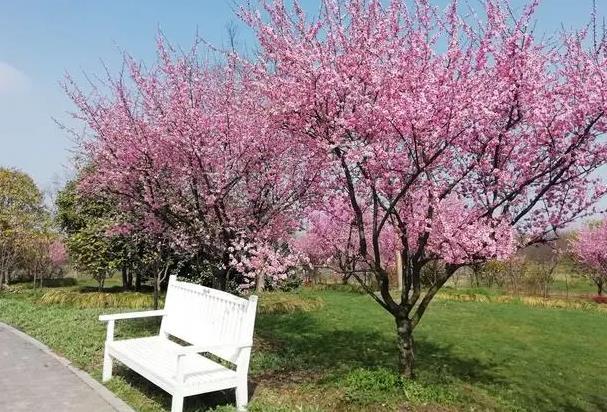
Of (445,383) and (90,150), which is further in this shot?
(90,150)

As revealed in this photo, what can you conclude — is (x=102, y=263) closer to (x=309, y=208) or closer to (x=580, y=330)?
(x=309, y=208)

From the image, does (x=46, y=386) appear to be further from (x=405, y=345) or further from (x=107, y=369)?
(x=405, y=345)

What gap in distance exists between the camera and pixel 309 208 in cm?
875

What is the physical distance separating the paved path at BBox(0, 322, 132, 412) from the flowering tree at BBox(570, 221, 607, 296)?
25527 mm

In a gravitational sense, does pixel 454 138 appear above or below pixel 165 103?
below

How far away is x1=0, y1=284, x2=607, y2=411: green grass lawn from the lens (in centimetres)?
600

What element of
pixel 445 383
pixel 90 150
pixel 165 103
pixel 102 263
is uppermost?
pixel 165 103

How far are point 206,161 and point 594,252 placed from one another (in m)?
24.8

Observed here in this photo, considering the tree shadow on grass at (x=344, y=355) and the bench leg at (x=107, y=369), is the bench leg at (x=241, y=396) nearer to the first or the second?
the tree shadow on grass at (x=344, y=355)

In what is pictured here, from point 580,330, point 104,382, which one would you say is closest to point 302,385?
point 104,382

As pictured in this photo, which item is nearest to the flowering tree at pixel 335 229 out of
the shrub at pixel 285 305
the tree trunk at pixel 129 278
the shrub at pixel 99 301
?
the shrub at pixel 285 305

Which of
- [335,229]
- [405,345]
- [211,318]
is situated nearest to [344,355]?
[335,229]

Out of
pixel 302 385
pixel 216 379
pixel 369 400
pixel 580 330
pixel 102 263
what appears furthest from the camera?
pixel 102 263

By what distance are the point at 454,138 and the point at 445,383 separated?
3.23 meters
